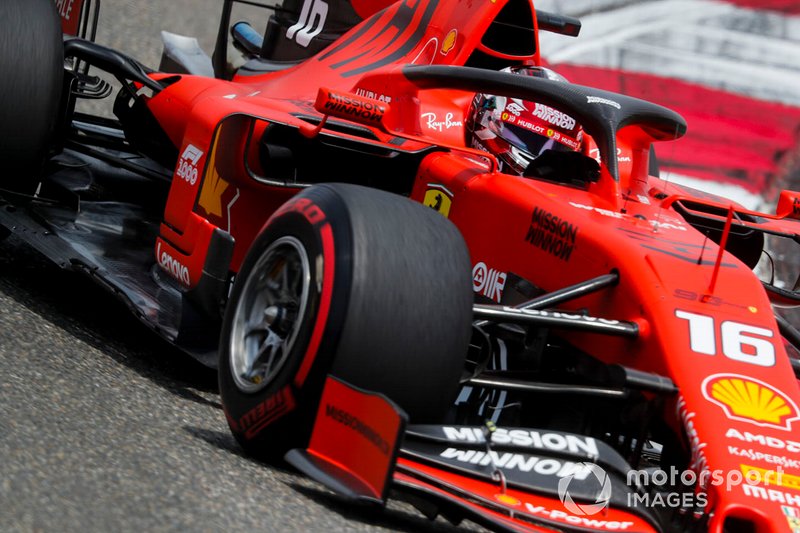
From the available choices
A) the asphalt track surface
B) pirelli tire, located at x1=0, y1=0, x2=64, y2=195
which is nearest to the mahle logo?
the asphalt track surface

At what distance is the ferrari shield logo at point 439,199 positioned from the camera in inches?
177

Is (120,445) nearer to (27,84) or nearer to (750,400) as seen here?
(750,400)

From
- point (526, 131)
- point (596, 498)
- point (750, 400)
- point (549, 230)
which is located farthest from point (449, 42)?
point (596, 498)

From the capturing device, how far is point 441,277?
329cm

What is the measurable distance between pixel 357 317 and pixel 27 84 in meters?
2.53

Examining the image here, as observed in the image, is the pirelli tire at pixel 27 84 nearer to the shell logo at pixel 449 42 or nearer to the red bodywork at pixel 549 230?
the red bodywork at pixel 549 230

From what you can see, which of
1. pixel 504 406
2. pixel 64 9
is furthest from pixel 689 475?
pixel 64 9

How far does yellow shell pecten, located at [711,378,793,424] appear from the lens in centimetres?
339

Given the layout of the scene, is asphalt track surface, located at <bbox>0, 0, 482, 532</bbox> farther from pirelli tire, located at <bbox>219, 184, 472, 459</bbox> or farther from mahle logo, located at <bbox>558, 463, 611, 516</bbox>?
mahle logo, located at <bbox>558, 463, 611, 516</bbox>

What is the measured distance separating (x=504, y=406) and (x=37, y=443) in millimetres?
1483

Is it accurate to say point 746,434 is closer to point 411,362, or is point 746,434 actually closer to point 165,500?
point 411,362

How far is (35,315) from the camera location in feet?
15.2
